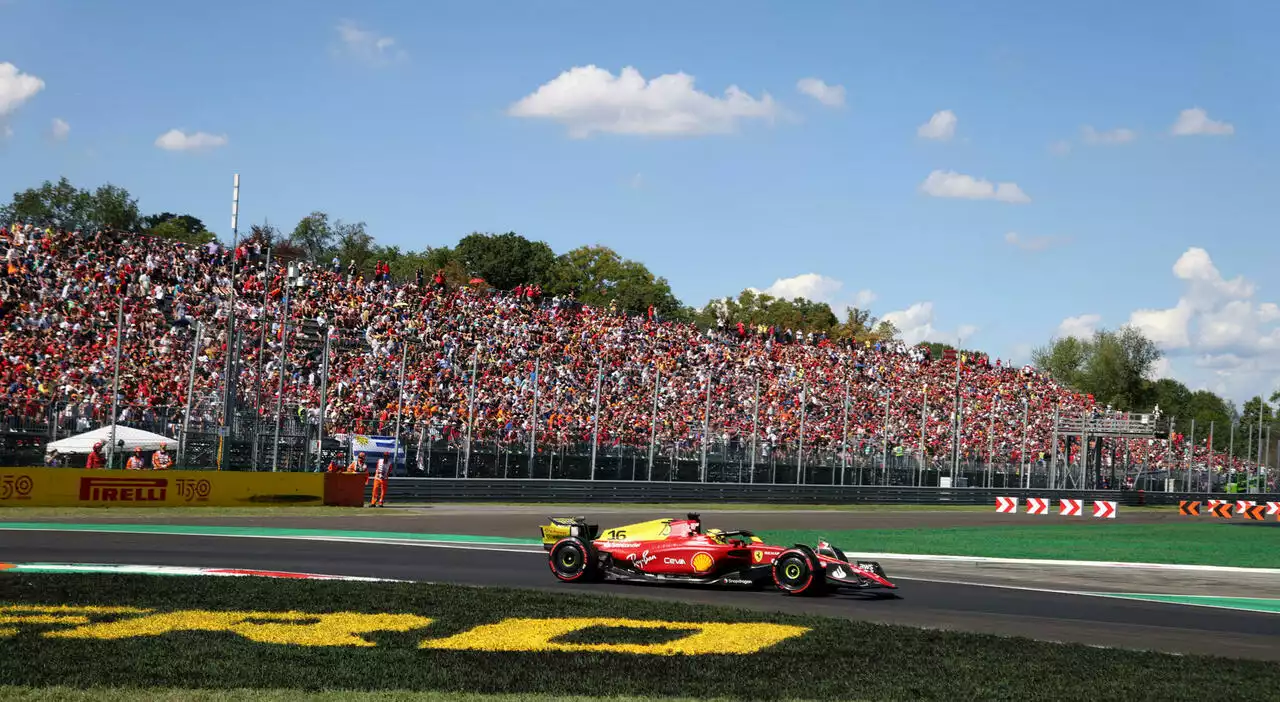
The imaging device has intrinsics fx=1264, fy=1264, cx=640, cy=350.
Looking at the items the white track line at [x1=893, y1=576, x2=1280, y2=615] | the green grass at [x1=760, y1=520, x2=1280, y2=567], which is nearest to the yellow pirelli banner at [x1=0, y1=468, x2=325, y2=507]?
the green grass at [x1=760, y1=520, x2=1280, y2=567]

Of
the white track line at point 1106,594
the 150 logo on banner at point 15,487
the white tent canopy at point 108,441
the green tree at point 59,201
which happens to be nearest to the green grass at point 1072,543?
the white track line at point 1106,594

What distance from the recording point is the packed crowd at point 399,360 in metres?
38.9

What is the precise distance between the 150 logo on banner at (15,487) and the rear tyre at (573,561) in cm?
1855

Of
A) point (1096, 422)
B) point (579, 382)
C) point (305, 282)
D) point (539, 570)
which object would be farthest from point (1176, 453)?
point (539, 570)

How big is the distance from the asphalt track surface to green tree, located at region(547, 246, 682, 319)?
84993 millimetres

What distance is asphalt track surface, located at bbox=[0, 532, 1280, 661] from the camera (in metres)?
13.9

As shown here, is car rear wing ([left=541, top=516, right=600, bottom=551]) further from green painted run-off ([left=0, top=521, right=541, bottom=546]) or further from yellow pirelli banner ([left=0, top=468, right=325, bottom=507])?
yellow pirelli banner ([left=0, top=468, right=325, bottom=507])

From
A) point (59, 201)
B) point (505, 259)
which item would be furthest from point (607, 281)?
point (59, 201)

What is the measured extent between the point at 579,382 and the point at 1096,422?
29083 mm

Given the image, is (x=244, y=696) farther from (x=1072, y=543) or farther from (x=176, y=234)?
(x=176, y=234)

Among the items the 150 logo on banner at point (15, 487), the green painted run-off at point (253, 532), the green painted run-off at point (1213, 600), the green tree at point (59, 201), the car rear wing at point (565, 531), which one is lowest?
the green painted run-off at point (253, 532)

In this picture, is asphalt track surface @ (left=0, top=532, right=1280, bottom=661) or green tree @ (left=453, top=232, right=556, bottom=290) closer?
asphalt track surface @ (left=0, top=532, right=1280, bottom=661)

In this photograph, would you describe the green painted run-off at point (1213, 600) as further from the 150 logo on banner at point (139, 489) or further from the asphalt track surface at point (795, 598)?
the 150 logo on banner at point (139, 489)

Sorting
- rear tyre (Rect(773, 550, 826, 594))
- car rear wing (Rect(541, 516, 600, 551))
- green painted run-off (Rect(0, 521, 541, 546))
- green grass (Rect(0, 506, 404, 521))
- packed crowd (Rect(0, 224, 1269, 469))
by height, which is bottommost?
green grass (Rect(0, 506, 404, 521))
